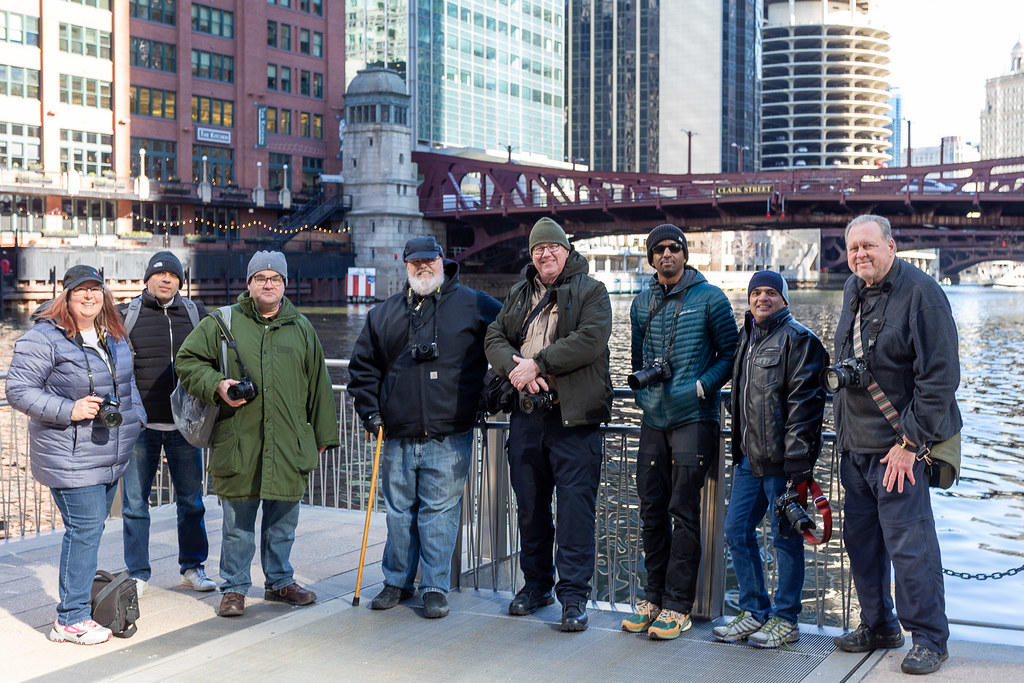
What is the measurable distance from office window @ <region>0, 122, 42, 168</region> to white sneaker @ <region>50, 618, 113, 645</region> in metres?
62.8

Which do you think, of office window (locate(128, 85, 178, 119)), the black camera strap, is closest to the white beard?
the black camera strap

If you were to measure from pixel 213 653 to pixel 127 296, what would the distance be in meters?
56.9

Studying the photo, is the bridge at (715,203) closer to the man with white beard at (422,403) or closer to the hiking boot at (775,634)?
the man with white beard at (422,403)

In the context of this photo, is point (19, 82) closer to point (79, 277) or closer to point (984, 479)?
point (984, 479)

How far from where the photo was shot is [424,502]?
285 inches

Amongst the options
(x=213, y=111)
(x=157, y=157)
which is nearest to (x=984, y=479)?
(x=157, y=157)

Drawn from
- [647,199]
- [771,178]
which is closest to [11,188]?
[647,199]

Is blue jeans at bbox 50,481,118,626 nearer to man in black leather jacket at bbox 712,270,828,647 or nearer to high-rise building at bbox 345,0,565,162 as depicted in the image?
man in black leather jacket at bbox 712,270,828,647

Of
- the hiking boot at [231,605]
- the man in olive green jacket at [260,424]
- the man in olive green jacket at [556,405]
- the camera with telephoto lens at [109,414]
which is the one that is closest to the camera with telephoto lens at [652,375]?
the man in olive green jacket at [556,405]

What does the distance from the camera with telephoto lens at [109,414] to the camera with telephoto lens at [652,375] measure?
118 inches

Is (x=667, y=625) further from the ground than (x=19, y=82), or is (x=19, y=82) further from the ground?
(x=19, y=82)

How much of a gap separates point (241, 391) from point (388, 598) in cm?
162

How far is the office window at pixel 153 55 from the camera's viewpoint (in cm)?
6906

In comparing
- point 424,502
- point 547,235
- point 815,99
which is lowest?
point 424,502
